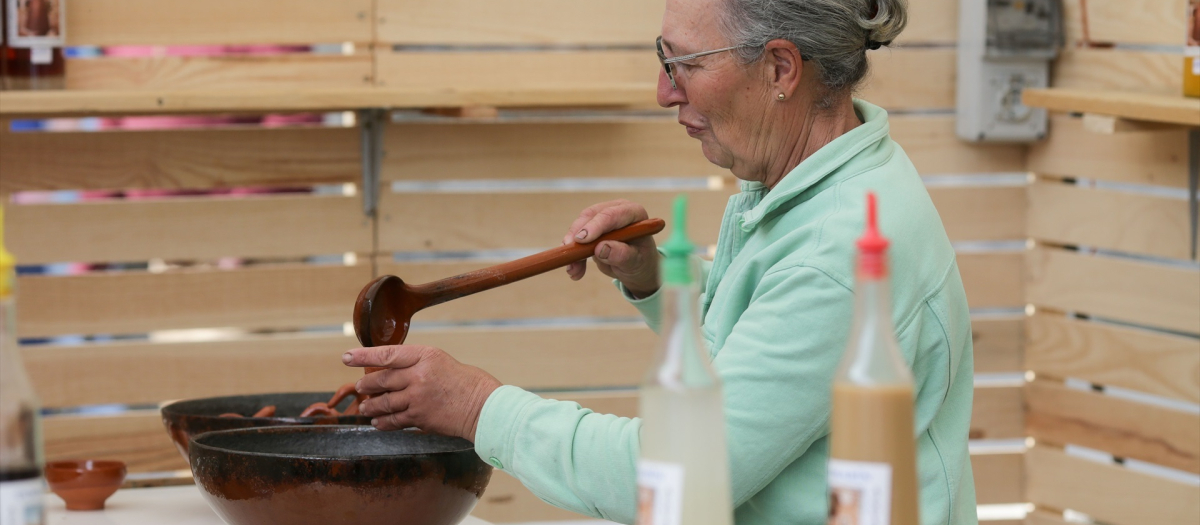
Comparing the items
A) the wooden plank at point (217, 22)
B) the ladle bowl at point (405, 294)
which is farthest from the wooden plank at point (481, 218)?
the ladle bowl at point (405, 294)

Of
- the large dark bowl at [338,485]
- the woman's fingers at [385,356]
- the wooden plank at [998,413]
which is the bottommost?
the wooden plank at [998,413]

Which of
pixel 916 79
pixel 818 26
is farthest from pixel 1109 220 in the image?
pixel 818 26

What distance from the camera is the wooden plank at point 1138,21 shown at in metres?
2.65

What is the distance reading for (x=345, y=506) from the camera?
4.75ft

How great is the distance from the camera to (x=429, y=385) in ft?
4.52

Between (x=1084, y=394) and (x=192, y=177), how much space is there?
2.01 meters

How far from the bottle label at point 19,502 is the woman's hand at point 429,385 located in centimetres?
45

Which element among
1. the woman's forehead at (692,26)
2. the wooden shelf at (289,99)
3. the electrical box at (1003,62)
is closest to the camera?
the woman's forehead at (692,26)

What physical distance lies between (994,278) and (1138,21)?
27.6 inches

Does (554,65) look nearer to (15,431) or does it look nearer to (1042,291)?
(1042,291)

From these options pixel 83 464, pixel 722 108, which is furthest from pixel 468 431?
pixel 83 464

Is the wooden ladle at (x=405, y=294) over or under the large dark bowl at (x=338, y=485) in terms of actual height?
over

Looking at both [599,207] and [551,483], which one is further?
[599,207]

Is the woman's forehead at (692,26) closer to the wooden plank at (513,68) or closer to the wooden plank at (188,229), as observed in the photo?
the wooden plank at (513,68)
